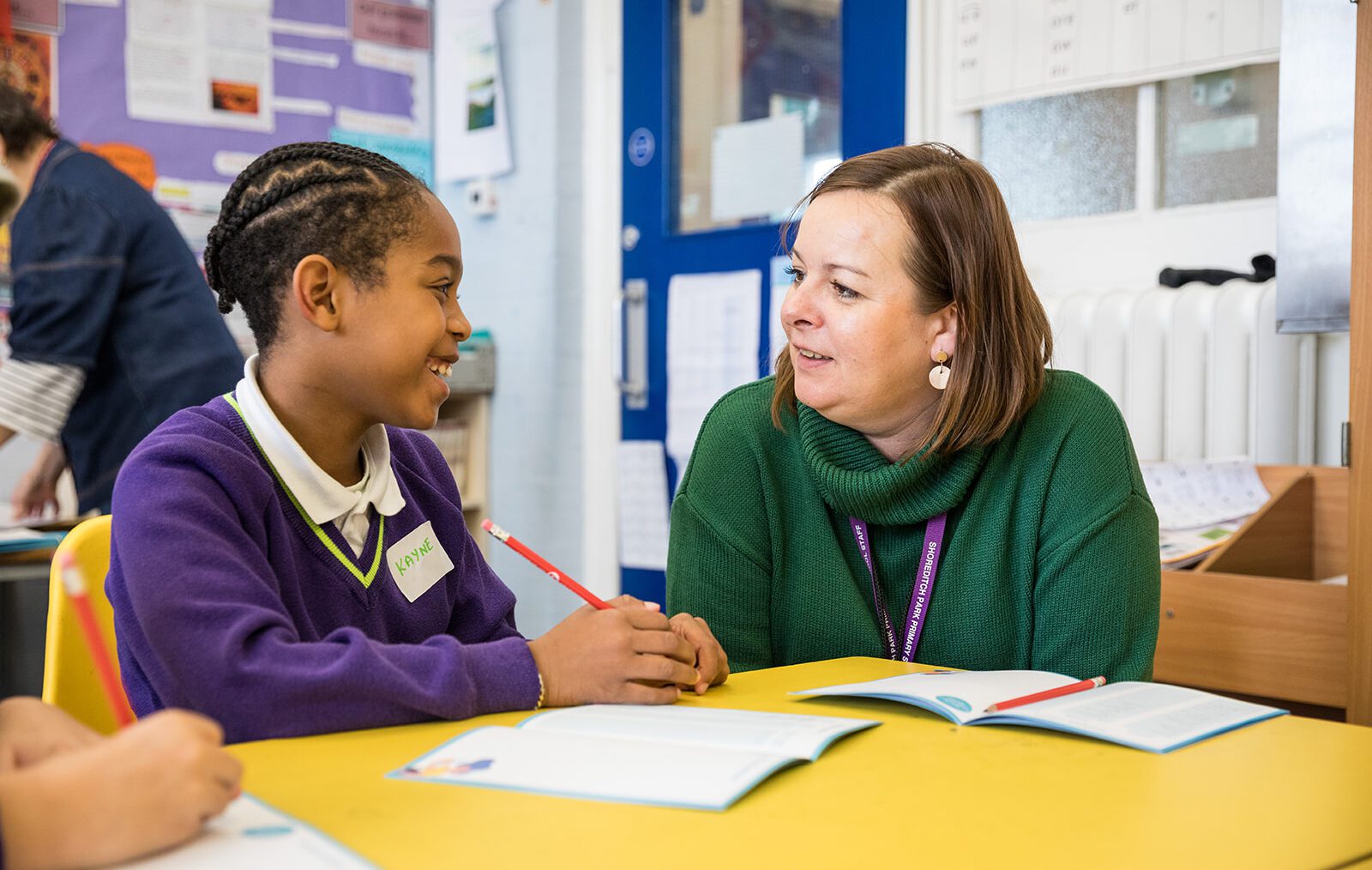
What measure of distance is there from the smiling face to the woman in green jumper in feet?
1.21

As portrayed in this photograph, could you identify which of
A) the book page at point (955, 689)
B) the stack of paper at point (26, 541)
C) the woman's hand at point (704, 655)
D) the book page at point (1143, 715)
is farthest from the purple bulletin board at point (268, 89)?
the book page at point (1143, 715)

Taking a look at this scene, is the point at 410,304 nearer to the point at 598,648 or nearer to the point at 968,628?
the point at 598,648

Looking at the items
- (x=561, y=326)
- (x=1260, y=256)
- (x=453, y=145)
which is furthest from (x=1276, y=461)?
(x=453, y=145)

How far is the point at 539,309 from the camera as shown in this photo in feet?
12.7

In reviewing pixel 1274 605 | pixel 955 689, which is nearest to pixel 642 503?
pixel 1274 605

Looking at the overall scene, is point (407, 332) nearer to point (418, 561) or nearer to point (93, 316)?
point (418, 561)

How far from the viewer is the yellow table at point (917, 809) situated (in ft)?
2.08

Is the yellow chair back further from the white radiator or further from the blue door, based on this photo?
the blue door

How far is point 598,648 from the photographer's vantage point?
984 millimetres

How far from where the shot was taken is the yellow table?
0.63m

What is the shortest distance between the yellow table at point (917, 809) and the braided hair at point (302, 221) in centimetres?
47

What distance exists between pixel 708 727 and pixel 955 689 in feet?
0.75

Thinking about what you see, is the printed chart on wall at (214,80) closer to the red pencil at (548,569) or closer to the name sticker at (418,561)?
the name sticker at (418,561)

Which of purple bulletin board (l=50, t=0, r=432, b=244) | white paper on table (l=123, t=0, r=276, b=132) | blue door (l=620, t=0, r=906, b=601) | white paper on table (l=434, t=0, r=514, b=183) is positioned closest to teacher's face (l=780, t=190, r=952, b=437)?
blue door (l=620, t=0, r=906, b=601)
